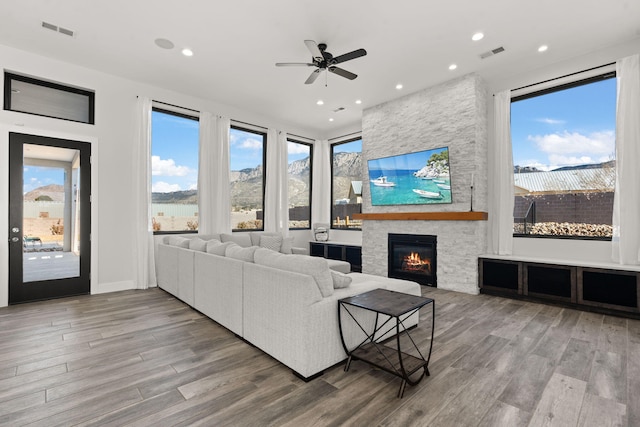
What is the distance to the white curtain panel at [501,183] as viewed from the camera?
5059 millimetres

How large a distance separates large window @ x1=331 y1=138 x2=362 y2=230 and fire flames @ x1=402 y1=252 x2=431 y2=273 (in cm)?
200

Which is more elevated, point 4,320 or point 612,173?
point 612,173

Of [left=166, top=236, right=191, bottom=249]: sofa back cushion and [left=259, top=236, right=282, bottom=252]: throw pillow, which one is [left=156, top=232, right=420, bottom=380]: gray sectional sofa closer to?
[left=166, top=236, right=191, bottom=249]: sofa back cushion

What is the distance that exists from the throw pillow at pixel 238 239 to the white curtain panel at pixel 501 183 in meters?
4.45

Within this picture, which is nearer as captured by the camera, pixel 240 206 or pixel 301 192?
pixel 240 206

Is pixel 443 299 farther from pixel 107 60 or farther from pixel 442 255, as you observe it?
pixel 107 60

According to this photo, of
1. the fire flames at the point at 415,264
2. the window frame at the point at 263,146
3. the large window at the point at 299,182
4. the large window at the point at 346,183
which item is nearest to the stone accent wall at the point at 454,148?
the fire flames at the point at 415,264

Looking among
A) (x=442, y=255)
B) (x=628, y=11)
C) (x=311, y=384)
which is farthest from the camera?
(x=442, y=255)

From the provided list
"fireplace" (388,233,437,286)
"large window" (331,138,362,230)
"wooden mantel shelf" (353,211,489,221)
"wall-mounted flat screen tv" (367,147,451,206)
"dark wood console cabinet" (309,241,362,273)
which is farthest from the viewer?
"large window" (331,138,362,230)

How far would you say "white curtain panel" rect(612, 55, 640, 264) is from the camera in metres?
4.00

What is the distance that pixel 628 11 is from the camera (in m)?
3.50

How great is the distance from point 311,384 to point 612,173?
5.00 meters

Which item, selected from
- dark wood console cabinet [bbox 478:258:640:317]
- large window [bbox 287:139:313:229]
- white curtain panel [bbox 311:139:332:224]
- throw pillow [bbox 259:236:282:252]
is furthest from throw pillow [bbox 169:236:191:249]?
dark wood console cabinet [bbox 478:258:640:317]

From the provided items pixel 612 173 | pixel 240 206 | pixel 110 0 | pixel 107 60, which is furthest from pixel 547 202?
pixel 107 60
